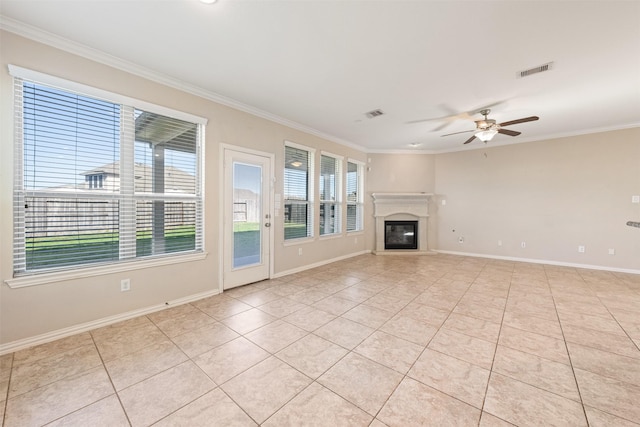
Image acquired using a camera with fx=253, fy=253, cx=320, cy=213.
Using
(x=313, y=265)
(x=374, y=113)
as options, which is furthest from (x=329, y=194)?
(x=374, y=113)

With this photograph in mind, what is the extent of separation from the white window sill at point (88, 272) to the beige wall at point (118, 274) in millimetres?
43

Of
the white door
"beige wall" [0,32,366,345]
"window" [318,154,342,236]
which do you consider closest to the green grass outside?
"beige wall" [0,32,366,345]

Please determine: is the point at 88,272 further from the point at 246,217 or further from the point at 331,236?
the point at 331,236

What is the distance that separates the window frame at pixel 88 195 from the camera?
221 cm

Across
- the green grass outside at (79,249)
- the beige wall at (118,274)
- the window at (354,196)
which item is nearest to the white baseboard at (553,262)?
the window at (354,196)

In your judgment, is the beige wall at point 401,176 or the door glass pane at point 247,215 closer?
the door glass pane at point 247,215

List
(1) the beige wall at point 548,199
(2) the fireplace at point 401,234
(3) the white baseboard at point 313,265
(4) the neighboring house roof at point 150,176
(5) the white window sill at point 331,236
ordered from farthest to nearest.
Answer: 1. (2) the fireplace at point 401,234
2. (5) the white window sill at point 331,236
3. (1) the beige wall at point 548,199
4. (3) the white baseboard at point 313,265
5. (4) the neighboring house roof at point 150,176

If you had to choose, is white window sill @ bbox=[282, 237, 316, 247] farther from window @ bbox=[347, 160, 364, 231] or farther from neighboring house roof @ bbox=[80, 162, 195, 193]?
neighboring house roof @ bbox=[80, 162, 195, 193]

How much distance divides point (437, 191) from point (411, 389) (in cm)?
604

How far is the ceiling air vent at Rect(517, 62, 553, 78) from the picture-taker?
2.74 metres

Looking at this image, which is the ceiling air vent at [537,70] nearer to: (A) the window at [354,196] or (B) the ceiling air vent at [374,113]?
(B) the ceiling air vent at [374,113]

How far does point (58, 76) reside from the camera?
7.82 feet

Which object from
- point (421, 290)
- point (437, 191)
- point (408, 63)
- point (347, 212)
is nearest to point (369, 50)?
point (408, 63)

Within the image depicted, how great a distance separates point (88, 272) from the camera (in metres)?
2.56
